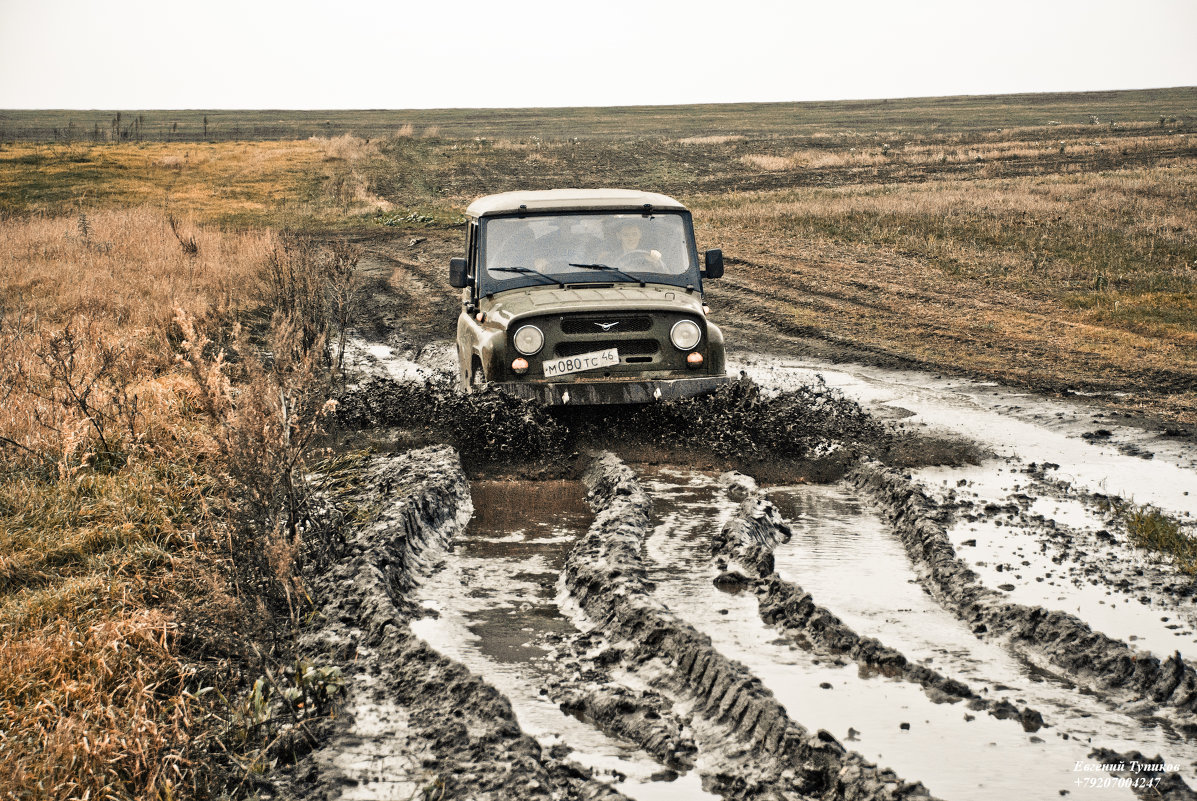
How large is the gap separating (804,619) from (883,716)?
865mm

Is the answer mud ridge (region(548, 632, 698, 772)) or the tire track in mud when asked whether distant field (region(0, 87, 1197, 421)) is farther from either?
mud ridge (region(548, 632, 698, 772))

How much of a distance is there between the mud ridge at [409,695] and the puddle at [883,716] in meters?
0.99

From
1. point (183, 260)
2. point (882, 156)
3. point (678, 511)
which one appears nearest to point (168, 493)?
point (678, 511)

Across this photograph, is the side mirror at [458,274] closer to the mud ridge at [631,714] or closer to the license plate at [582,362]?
the license plate at [582,362]

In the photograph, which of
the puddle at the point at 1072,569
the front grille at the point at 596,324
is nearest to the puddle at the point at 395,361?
the front grille at the point at 596,324

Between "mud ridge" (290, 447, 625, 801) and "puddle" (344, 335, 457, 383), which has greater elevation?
"puddle" (344, 335, 457, 383)

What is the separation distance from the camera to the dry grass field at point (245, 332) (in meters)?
4.34

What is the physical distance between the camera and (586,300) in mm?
7434

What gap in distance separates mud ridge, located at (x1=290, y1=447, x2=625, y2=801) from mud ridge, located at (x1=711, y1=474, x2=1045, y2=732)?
1.43 m

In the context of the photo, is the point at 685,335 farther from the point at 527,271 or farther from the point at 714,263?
the point at 527,271

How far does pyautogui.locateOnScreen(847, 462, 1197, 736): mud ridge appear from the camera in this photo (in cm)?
379

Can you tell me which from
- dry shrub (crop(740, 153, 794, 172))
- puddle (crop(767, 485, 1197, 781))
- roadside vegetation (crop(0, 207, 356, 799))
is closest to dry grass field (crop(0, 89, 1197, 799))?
roadside vegetation (crop(0, 207, 356, 799))

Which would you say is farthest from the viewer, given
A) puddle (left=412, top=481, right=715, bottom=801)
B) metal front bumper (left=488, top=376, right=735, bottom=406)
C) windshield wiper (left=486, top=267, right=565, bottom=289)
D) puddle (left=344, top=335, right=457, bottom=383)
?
puddle (left=344, top=335, right=457, bottom=383)

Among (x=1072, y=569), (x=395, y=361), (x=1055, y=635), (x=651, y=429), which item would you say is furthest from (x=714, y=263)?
(x=395, y=361)
